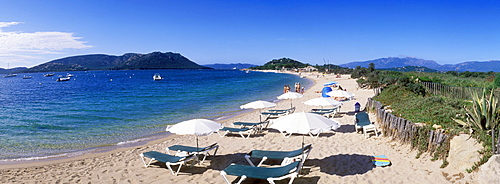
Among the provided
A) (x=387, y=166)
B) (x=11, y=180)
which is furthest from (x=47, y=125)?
(x=387, y=166)

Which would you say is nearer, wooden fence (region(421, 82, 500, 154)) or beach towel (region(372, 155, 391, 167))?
beach towel (region(372, 155, 391, 167))

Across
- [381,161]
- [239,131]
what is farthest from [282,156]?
[239,131]

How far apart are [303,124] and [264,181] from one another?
1.47 meters

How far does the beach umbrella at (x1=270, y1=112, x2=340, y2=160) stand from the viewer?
224 inches

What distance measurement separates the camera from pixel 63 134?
12617 millimetres

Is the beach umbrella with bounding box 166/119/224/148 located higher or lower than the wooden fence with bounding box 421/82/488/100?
lower

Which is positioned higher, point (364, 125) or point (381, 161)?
point (364, 125)

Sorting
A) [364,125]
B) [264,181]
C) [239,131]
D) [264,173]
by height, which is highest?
[364,125]

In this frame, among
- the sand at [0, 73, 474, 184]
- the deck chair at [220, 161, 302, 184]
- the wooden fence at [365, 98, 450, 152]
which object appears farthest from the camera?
the wooden fence at [365, 98, 450, 152]

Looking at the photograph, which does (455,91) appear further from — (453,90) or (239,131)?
(239,131)

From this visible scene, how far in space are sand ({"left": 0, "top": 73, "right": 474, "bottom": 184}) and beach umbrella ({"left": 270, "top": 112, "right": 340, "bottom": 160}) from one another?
43.5 inches

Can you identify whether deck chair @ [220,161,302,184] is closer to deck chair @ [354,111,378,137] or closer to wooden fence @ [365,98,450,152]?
wooden fence @ [365,98,450,152]

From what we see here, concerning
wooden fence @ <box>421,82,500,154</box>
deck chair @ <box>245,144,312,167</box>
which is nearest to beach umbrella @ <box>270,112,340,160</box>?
deck chair @ <box>245,144,312,167</box>

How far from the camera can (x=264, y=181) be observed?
19.4 ft
